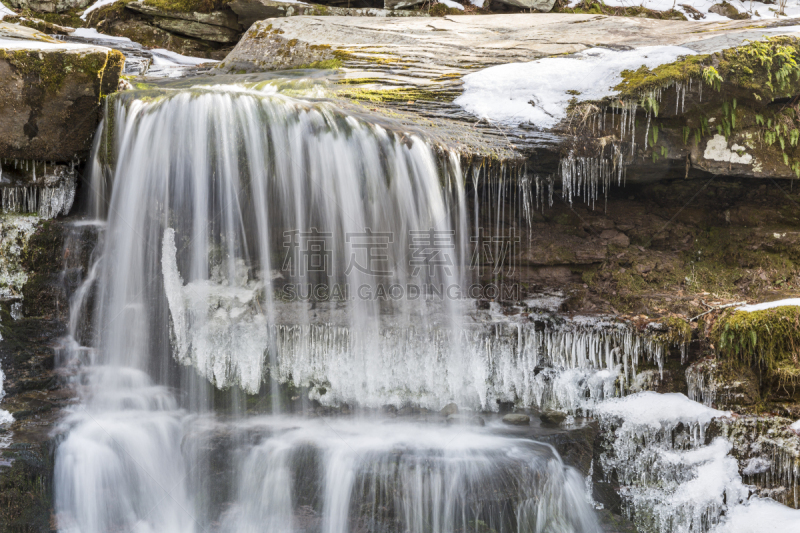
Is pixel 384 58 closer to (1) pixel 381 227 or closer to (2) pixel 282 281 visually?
(1) pixel 381 227

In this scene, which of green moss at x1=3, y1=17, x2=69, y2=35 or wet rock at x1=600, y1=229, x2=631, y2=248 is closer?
wet rock at x1=600, y1=229, x2=631, y2=248

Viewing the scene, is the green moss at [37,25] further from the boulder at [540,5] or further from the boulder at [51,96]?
the boulder at [540,5]

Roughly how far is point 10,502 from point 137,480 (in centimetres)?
80

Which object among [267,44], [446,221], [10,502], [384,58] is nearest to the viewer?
[10,502]

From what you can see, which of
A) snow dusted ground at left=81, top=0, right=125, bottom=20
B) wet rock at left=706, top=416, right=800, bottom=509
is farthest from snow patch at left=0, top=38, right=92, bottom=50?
wet rock at left=706, top=416, right=800, bottom=509

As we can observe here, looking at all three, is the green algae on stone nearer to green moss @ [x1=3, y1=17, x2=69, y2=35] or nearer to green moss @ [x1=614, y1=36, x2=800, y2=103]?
green moss @ [x1=3, y1=17, x2=69, y2=35]

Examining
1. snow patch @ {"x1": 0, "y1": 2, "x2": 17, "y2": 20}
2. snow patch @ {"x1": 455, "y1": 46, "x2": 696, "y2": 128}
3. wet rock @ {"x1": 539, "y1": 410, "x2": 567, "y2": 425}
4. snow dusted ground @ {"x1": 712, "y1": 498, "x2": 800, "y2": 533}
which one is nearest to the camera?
snow dusted ground @ {"x1": 712, "y1": 498, "x2": 800, "y2": 533}

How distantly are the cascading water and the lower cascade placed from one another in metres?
0.02

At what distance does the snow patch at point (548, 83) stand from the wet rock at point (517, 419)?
2.46 m

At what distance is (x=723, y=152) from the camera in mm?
4309

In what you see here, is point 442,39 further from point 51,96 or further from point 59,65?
point 51,96

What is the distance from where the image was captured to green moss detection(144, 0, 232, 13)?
775cm

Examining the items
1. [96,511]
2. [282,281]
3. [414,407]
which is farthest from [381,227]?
[96,511]

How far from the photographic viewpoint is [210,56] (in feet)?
25.3
